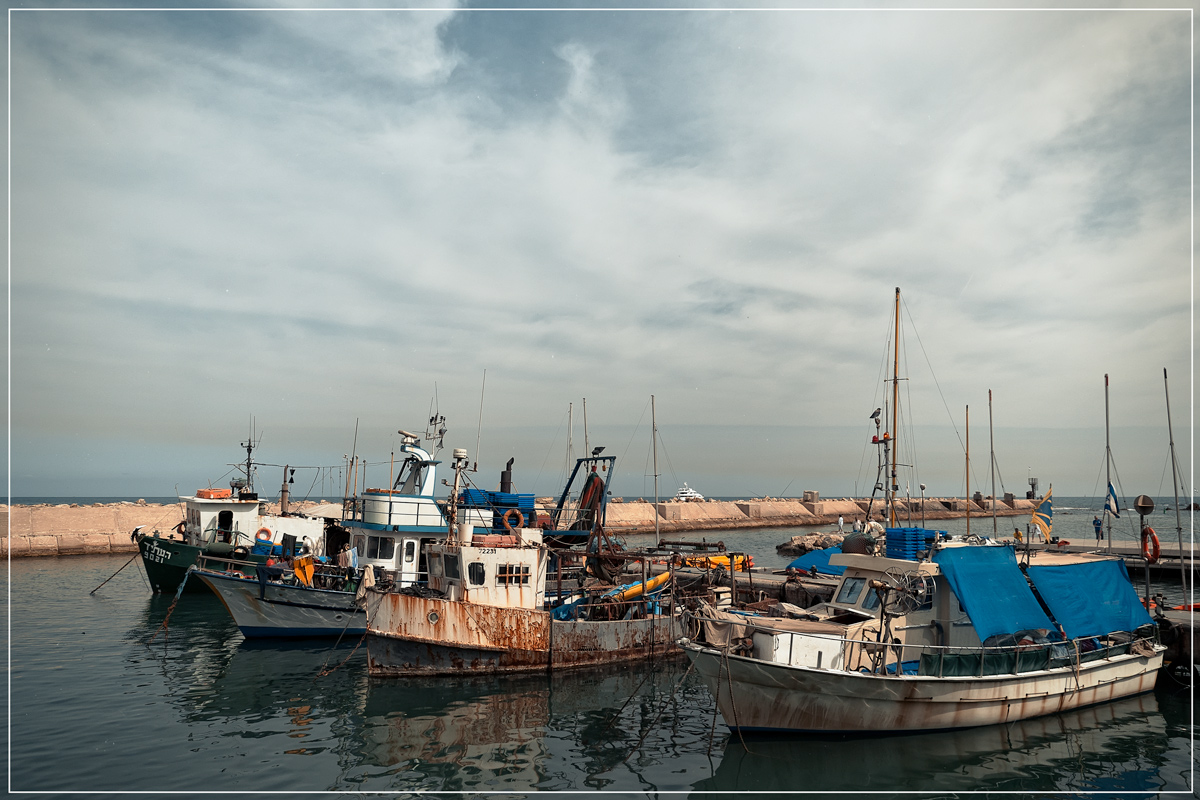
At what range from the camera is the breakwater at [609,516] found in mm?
50438

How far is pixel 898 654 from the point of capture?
1544 centimetres

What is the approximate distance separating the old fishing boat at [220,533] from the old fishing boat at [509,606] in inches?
471

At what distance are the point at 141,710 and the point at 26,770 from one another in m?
3.91

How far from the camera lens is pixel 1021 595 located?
1670cm

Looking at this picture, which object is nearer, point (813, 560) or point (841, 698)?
point (841, 698)

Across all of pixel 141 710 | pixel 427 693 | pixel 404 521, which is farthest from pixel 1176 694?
pixel 141 710

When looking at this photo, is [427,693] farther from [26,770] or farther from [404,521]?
[26,770]

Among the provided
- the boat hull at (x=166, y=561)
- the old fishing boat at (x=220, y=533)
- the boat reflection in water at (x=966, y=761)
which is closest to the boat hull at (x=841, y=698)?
the boat reflection in water at (x=966, y=761)

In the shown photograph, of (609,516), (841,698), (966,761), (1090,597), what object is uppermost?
(1090,597)

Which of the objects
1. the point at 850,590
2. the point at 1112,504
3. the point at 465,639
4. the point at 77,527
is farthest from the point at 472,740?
the point at 77,527

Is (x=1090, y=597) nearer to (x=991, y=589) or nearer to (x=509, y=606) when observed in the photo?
(x=991, y=589)

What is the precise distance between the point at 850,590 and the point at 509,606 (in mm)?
10733

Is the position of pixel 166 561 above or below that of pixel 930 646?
below

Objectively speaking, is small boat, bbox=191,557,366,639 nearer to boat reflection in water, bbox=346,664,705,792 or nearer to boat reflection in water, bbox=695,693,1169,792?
boat reflection in water, bbox=346,664,705,792
